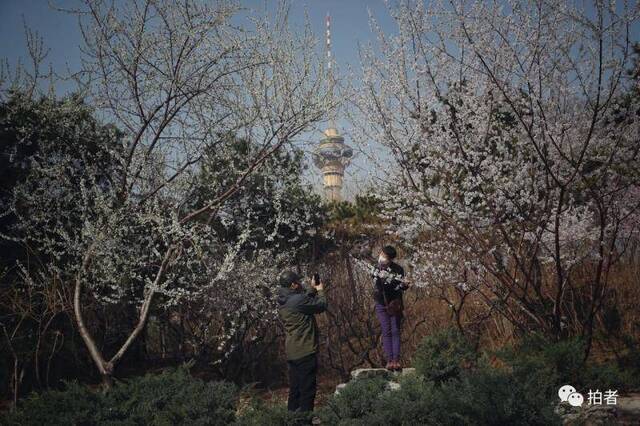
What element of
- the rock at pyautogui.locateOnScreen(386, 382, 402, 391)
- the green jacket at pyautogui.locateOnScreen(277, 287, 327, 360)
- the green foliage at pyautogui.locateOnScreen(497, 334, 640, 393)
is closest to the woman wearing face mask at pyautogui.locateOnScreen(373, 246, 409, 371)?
the rock at pyautogui.locateOnScreen(386, 382, 402, 391)

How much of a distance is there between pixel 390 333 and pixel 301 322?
1.38 metres

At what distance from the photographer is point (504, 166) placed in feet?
19.1

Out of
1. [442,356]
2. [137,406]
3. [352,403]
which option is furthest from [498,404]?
[137,406]

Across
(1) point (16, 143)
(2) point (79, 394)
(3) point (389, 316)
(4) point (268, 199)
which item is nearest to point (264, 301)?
(4) point (268, 199)

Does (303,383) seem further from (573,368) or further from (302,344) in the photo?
(573,368)

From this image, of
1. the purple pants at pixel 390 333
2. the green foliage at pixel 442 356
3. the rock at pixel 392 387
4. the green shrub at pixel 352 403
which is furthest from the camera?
the purple pants at pixel 390 333

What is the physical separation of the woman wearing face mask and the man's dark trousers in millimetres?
1196

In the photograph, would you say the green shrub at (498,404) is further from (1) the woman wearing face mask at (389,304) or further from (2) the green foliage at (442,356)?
(1) the woman wearing face mask at (389,304)

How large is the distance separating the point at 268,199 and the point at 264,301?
1854 millimetres

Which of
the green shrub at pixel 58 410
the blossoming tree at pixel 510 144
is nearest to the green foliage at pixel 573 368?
the blossoming tree at pixel 510 144

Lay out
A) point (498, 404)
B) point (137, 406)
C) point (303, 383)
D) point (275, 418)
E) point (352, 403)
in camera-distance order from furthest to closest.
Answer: point (303, 383) → point (137, 406) → point (352, 403) → point (275, 418) → point (498, 404)

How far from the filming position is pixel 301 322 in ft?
14.9

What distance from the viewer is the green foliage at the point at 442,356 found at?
4.46 metres

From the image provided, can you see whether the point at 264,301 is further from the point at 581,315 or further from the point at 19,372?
the point at 581,315
